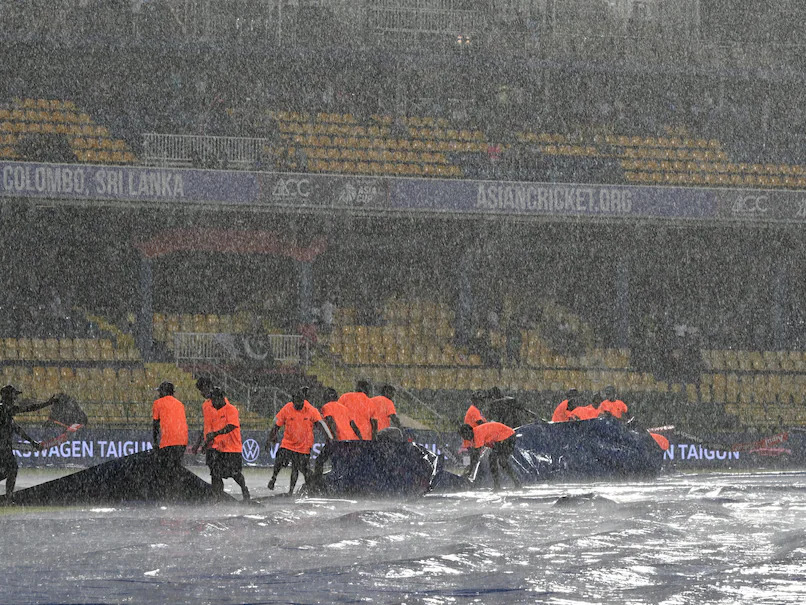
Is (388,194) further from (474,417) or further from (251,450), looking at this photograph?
(474,417)

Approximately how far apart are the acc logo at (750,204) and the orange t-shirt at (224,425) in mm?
17848

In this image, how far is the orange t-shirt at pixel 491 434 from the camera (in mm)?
16453

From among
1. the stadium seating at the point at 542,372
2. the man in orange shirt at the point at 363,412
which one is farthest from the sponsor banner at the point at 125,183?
the man in orange shirt at the point at 363,412

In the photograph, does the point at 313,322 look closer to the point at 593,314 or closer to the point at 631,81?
the point at 593,314

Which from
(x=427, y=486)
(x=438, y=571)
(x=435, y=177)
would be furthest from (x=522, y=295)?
(x=438, y=571)

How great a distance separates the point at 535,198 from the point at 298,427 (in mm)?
13887

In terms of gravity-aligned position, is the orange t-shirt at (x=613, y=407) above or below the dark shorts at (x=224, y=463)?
above

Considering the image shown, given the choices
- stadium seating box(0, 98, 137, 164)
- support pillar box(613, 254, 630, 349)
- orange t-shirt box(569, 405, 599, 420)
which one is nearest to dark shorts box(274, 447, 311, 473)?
orange t-shirt box(569, 405, 599, 420)

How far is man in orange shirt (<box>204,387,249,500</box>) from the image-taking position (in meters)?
14.4

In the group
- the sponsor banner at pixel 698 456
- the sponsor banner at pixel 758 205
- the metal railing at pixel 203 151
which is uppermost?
the metal railing at pixel 203 151

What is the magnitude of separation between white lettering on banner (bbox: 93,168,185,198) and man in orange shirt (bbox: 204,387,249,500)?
43.9 ft

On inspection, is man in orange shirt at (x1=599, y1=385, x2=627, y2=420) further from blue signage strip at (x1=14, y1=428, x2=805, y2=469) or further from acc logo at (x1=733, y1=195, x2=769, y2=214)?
acc logo at (x1=733, y1=195, x2=769, y2=214)

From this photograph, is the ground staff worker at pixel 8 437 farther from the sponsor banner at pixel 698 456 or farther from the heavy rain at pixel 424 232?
the sponsor banner at pixel 698 456

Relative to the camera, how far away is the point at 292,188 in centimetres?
2786
